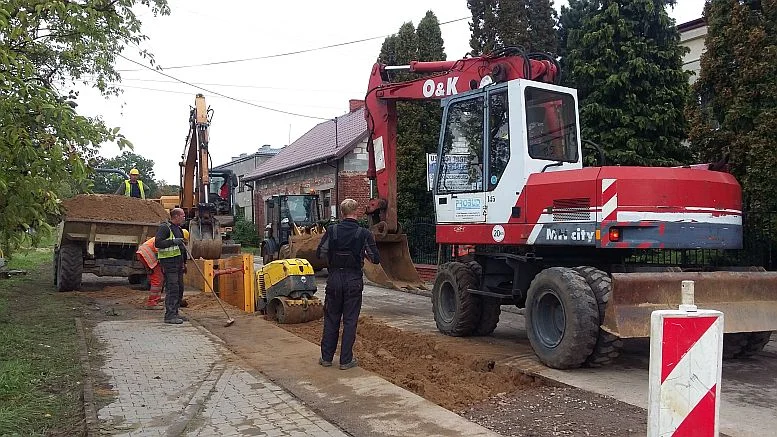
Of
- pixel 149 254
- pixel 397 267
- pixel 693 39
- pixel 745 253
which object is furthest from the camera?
pixel 693 39

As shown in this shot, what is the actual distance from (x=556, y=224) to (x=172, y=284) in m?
5.74

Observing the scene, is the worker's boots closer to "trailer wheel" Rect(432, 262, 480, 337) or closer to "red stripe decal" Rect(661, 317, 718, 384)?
"trailer wheel" Rect(432, 262, 480, 337)

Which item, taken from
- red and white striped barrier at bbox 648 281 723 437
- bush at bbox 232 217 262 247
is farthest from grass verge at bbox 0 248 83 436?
bush at bbox 232 217 262 247

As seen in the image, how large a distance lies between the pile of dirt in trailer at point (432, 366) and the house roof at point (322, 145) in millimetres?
18096

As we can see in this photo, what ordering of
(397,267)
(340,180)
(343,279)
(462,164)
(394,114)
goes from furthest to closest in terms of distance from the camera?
1. (340,180)
2. (397,267)
3. (394,114)
4. (462,164)
5. (343,279)

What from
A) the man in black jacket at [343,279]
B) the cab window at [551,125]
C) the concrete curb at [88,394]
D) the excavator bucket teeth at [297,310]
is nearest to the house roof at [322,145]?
the excavator bucket teeth at [297,310]

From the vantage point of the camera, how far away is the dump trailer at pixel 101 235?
13.8 m

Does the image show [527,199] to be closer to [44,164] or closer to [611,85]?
[44,164]

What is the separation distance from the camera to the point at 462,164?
29.9ft

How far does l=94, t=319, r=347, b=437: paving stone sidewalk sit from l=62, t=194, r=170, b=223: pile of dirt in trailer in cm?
597

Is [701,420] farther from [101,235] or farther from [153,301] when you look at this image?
[101,235]

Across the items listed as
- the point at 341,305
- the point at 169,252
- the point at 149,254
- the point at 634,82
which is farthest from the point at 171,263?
the point at 634,82

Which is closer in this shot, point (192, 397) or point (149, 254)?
point (192, 397)

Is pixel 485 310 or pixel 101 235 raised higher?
pixel 101 235
